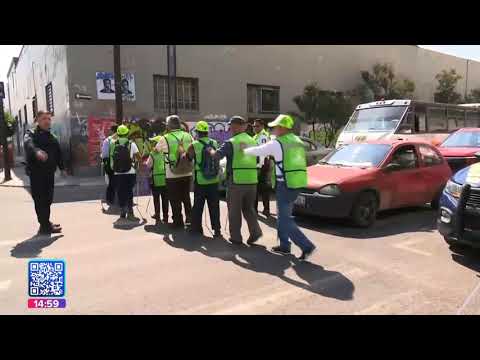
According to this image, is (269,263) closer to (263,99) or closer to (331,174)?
(331,174)

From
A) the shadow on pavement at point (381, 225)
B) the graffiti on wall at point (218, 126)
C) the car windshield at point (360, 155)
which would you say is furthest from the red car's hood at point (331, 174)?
the graffiti on wall at point (218, 126)

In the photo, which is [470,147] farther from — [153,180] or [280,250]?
[153,180]

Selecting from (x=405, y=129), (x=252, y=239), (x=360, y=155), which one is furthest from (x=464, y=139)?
(x=252, y=239)

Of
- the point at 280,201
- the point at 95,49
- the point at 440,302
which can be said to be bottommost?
the point at 440,302

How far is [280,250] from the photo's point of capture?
17.6ft

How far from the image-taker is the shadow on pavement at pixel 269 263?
4211 mm

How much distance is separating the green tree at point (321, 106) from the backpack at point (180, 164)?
1462 cm

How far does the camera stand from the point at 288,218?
502cm

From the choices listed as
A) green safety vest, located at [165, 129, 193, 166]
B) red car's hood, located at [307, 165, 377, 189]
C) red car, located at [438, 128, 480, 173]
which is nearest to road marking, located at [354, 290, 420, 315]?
red car's hood, located at [307, 165, 377, 189]

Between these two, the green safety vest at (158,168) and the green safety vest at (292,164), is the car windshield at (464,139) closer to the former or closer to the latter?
the green safety vest at (292,164)
